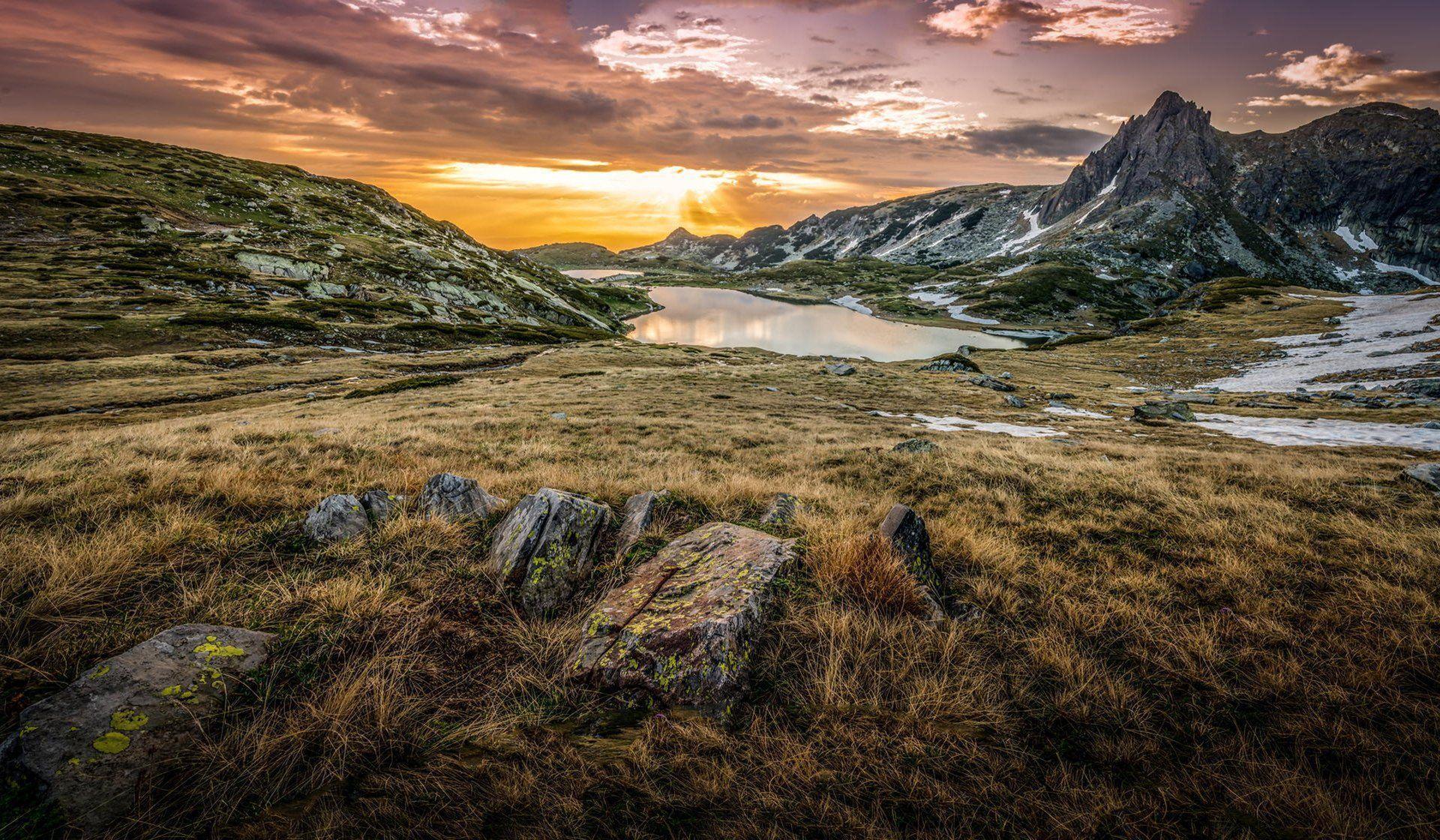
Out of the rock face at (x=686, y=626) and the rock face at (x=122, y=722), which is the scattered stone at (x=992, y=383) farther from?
the rock face at (x=122, y=722)

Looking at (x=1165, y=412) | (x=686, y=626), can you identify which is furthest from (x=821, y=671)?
(x=1165, y=412)

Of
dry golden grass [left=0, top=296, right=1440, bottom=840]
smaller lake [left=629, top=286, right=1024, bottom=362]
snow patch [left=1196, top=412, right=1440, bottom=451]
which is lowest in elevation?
dry golden grass [left=0, top=296, right=1440, bottom=840]

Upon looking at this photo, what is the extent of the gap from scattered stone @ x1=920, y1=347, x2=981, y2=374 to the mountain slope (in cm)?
5849

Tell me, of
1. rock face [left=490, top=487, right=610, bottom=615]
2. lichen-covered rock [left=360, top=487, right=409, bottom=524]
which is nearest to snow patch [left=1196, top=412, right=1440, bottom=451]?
rock face [left=490, top=487, right=610, bottom=615]

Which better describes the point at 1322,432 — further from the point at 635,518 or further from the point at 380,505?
the point at 380,505

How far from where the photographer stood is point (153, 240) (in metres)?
72.8

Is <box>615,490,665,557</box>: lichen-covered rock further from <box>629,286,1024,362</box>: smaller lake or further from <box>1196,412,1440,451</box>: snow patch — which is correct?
<box>629,286,1024,362</box>: smaller lake

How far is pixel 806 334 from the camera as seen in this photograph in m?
122

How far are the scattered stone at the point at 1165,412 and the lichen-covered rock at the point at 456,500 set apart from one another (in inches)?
1371

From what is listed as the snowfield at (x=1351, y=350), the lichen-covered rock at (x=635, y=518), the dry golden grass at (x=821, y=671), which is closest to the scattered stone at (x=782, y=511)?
the dry golden grass at (x=821, y=671)

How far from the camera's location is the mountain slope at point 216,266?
4753cm

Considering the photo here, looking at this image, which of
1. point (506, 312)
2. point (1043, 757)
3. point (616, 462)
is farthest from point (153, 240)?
point (1043, 757)

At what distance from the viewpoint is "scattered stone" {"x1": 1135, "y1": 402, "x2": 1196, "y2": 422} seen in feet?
92.7

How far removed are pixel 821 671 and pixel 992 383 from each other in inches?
1963
